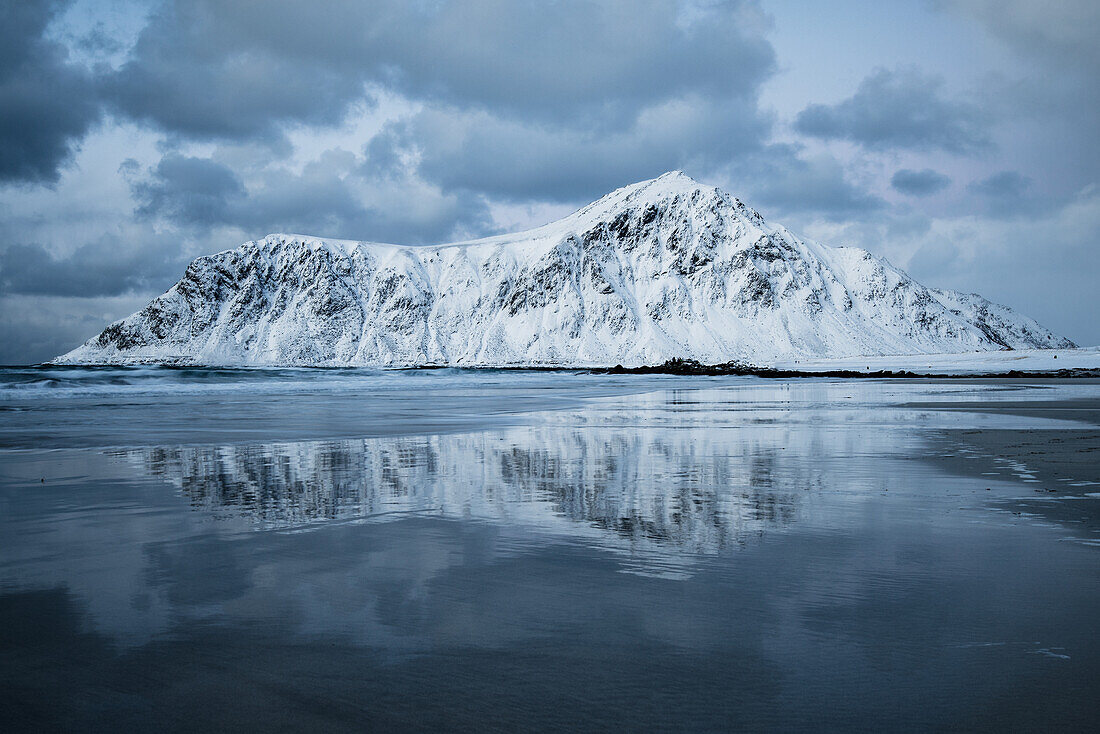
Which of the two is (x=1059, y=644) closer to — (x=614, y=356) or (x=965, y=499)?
(x=965, y=499)

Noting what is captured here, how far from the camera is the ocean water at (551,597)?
9.09 feet

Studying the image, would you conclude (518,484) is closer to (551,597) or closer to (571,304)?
(551,597)

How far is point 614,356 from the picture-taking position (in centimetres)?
16350

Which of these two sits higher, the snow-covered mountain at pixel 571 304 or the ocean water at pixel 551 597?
the snow-covered mountain at pixel 571 304

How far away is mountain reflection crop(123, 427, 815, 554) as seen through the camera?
240 inches

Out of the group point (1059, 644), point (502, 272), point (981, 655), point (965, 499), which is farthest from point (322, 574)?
point (502, 272)

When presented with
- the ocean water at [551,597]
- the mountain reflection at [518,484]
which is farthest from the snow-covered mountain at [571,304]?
the ocean water at [551,597]

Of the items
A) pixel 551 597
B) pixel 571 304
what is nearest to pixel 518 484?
pixel 551 597

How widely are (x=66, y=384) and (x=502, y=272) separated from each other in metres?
153

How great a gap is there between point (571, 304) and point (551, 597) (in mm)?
170766

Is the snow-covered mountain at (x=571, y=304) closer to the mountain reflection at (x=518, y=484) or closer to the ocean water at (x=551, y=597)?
the mountain reflection at (x=518, y=484)

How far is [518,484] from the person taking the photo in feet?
26.4

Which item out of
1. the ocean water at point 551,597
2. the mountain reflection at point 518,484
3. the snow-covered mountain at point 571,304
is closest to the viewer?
the ocean water at point 551,597

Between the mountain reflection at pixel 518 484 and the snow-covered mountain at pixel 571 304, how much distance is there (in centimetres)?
14774
